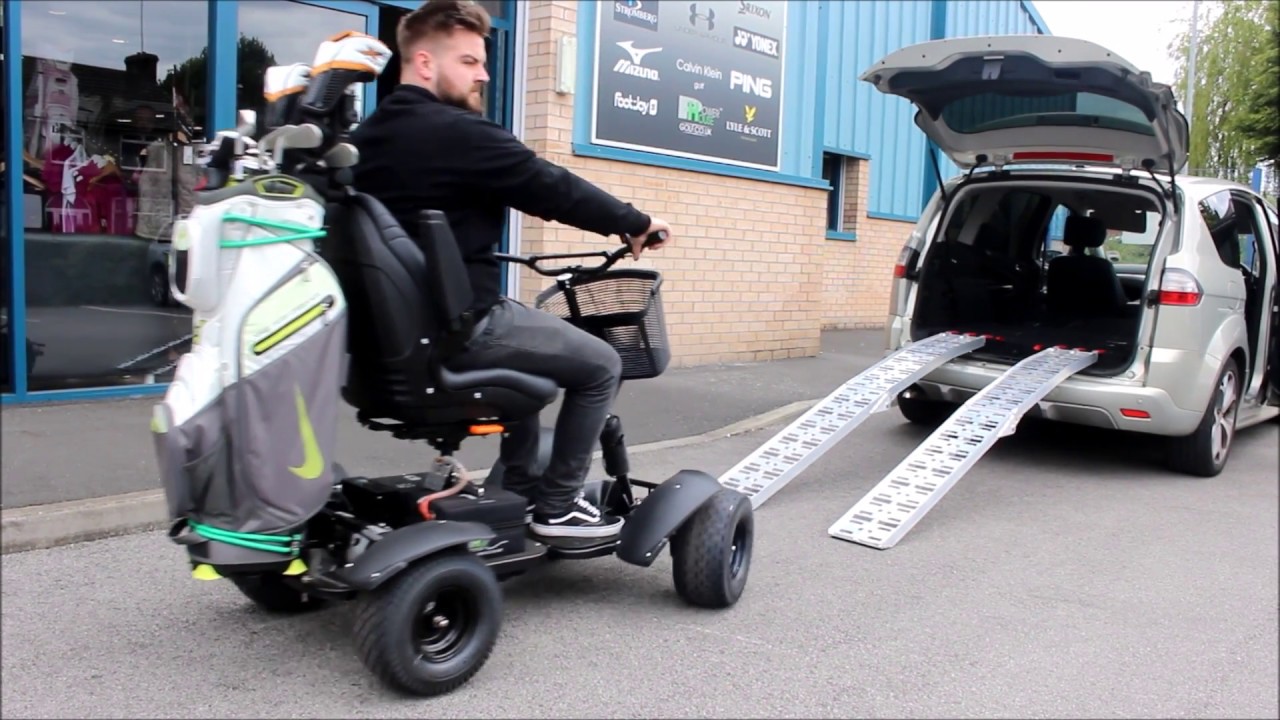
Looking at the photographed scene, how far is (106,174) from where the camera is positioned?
744 centimetres

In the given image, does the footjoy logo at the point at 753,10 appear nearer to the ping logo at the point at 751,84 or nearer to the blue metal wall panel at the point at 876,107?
the ping logo at the point at 751,84

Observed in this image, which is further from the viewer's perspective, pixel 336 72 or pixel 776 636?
pixel 776 636

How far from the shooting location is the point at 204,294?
2867 millimetres

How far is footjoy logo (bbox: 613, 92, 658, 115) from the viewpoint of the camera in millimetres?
9758

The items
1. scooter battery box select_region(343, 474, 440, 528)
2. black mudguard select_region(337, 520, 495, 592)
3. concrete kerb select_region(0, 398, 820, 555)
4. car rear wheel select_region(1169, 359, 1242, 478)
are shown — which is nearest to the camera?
black mudguard select_region(337, 520, 495, 592)

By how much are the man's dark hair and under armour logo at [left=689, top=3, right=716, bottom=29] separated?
7.20 meters

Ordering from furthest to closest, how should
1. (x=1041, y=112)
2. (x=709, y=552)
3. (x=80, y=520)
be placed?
(x=1041, y=112) < (x=80, y=520) < (x=709, y=552)

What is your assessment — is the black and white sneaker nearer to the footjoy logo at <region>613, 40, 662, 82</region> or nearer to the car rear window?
the car rear window

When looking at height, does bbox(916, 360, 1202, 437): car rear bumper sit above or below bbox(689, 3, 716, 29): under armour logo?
below

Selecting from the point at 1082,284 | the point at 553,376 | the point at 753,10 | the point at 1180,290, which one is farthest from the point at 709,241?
the point at 553,376

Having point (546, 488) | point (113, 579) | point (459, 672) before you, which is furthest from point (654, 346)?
point (113, 579)

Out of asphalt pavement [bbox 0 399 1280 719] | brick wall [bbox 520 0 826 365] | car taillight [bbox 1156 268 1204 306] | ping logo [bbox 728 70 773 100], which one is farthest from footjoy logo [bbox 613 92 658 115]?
asphalt pavement [bbox 0 399 1280 719]

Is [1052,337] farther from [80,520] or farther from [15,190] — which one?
[15,190]

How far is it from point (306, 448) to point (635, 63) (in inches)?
295
